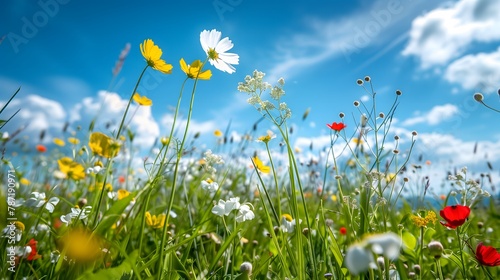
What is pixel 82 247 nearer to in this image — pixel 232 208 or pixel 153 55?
pixel 232 208

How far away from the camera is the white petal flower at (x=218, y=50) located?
2.99 feet

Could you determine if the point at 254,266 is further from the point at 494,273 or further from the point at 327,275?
the point at 494,273

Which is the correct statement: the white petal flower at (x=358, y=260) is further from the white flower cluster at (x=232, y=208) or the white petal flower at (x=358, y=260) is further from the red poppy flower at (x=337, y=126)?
the red poppy flower at (x=337, y=126)

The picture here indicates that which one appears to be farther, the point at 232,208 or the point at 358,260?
the point at 232,208

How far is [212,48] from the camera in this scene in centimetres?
94

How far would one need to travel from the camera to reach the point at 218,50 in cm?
95

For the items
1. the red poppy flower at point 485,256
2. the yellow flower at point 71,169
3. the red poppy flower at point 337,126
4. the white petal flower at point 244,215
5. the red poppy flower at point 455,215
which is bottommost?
the red poppy flower at point 485,256

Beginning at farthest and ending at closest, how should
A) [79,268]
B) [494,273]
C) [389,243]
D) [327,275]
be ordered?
[494,273]
[327,275]
[79,268]
[389,243]

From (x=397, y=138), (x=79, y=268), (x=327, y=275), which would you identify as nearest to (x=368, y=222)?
(x=327, y=275)

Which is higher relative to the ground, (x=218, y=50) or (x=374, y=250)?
(x=218, y=50)

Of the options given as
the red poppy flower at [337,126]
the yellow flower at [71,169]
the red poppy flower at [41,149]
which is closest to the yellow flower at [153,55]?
the red poppy flower at [337,126]

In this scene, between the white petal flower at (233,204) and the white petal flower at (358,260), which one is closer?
the white petal flower at (358,260)

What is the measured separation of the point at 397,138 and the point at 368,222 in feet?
1.22

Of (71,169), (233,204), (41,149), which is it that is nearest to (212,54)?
(233,204)
